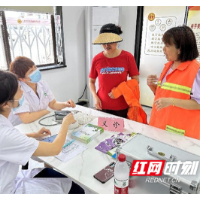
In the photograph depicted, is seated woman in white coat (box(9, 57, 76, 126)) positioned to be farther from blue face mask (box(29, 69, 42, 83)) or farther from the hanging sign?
the hanging sign

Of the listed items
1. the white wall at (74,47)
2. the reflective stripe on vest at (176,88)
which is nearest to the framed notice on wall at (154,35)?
the white wall at (74,47)

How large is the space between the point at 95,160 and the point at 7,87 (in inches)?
25.1

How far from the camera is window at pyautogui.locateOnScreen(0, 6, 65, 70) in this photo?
2.66 metres

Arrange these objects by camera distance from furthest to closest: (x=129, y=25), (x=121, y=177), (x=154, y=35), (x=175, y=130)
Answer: (x=129, y=25), (x=154, y=35), (x=175, y=130), (x=121, y=177)

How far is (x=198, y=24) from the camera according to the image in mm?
2818

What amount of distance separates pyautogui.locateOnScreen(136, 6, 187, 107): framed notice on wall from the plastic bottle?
282cm

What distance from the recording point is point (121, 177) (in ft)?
2.70

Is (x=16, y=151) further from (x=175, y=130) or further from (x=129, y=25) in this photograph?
(x=129, y=25)

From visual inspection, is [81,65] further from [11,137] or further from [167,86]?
[11,137]

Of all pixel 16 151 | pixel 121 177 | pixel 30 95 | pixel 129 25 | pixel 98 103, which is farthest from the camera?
pixel 129 25

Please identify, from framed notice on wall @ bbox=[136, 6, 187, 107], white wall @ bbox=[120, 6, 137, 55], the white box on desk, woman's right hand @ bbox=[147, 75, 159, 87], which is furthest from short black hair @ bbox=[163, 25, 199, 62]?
white wall @ bbox=[120, 6, 137, 55]

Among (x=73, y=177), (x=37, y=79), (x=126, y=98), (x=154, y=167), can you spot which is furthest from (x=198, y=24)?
(x=73, y=177)

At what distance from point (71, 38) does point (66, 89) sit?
937 millimetres

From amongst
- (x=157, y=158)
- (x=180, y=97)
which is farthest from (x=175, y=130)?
(x=157, y=158)
